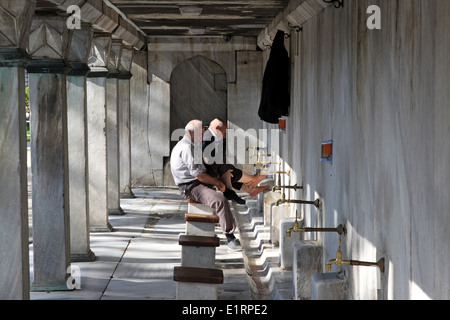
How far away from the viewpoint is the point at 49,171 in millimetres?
6301

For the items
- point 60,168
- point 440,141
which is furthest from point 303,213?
point 440,141

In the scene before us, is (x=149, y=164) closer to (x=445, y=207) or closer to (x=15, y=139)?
(x=15, y=139)

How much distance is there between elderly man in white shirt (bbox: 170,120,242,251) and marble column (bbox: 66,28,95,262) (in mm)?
1062

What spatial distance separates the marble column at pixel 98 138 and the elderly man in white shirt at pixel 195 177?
1.47m

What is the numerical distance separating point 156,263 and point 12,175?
121 inches

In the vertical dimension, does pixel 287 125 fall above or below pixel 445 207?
above

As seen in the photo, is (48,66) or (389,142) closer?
(389,142)

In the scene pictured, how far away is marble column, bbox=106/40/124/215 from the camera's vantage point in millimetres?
10429

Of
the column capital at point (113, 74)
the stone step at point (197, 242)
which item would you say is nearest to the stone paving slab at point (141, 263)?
the stone step at point (197, 242)

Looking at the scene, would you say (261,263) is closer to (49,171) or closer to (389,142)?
(49,171)

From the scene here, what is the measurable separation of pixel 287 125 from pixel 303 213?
78.4 inches

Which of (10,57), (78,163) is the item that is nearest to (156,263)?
(78,163)

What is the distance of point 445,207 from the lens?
2.55 metres

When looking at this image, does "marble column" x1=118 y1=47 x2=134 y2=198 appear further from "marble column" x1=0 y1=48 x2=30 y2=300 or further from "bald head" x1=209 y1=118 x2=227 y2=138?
"marble column" x1=0 y1=48 x2=30 y2=300
